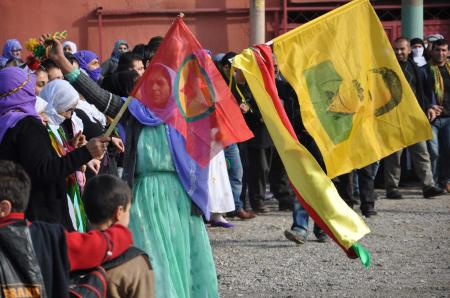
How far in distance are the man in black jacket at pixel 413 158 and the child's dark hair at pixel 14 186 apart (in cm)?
938

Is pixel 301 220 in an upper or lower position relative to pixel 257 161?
lower

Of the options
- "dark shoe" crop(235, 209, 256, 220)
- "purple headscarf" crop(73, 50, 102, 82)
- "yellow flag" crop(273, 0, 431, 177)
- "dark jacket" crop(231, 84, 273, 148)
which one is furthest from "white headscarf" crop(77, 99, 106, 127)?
"dark jacket" crop(231, 84, 273, 148)

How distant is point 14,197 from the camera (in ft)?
12.5

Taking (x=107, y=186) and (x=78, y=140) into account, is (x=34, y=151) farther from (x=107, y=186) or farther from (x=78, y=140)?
(x=78, y=140)

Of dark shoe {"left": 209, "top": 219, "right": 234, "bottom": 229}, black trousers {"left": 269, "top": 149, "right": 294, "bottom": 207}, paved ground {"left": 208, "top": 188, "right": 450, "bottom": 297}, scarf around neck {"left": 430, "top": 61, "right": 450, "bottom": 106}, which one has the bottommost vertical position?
paved ground {"left": 208, "top": 188, "right": 450, "bottom": 297}

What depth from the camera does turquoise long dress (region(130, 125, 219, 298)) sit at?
6.11m

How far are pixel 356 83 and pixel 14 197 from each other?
289 cm

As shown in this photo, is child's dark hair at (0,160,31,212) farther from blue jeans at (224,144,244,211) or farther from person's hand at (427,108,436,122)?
person's hand at (427,108,436,122)

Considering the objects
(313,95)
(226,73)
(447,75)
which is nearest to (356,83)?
(313,95)

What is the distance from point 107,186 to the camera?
439cm

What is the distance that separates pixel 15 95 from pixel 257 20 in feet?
42.2

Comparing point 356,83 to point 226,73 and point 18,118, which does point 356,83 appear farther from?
point 226,73

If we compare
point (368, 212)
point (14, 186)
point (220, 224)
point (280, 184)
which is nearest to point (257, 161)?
point (280, 184)

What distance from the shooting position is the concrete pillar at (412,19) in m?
16.9
